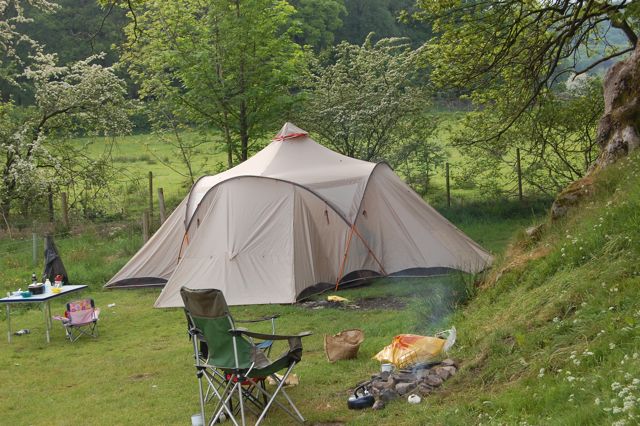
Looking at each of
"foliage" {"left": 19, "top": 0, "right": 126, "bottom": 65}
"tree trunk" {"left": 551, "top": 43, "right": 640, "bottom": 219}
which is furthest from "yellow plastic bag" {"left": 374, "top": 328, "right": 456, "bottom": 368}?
"foliage" {"left": 19, "top": 0, "right": 126, "bottom": 65}

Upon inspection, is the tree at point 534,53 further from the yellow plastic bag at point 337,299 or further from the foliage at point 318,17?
the foliage at point 318,17

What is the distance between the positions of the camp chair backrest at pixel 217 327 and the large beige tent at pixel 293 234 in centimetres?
468

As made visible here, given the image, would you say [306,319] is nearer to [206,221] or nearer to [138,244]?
[206,221]

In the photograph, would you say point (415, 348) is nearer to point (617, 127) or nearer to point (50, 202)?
point (617, 127)

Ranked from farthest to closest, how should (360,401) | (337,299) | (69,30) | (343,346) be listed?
(69,30) → (337,299) → (343,346) → (360,401)

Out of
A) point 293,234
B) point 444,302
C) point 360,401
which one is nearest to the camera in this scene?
point 360,401

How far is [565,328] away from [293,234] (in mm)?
6332

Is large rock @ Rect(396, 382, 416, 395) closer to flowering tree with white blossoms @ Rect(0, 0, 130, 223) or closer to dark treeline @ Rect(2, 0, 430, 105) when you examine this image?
flowering tree with white blossoms @ Rect(0, 0, 130, 223)

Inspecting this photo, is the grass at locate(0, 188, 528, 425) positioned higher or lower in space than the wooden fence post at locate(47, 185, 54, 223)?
lower

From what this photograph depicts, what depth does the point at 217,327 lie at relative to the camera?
18.7 ft

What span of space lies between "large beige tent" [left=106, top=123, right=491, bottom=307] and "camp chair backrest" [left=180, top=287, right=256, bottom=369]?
15.4ft

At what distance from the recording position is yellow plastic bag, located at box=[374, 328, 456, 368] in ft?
20.3

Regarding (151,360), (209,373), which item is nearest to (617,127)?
(209,373)

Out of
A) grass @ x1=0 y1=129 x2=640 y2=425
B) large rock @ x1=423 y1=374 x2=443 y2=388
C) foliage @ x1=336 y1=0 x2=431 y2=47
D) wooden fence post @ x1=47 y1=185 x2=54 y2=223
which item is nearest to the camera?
grass @ x1=0 y1=129 x2=640 y2=425
